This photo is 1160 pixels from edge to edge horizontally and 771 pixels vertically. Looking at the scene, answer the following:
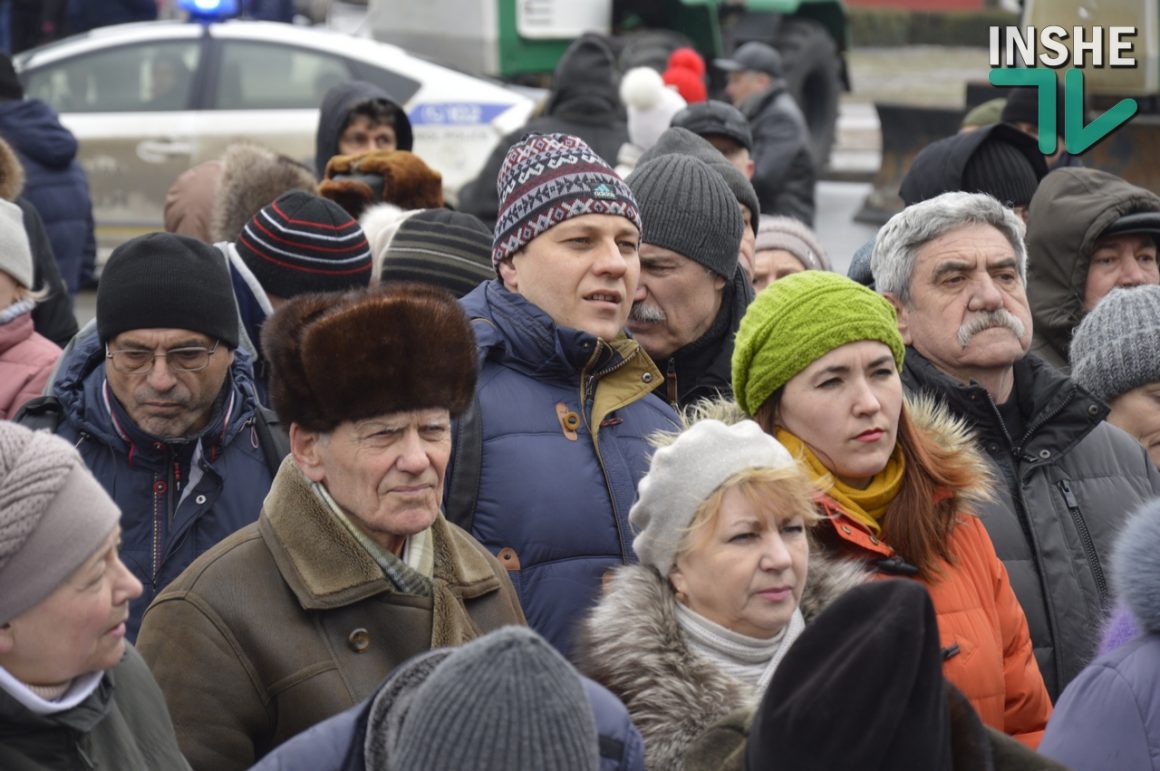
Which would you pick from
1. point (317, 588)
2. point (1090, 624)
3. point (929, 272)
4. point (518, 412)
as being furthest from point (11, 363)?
point (1090, 624)

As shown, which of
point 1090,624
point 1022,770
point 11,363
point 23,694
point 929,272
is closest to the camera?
point 1022,770

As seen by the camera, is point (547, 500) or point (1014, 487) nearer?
point (547, 500)

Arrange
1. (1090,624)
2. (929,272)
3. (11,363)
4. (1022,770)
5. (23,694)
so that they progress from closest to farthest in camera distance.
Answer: (1022,770) < (23,694) < (1090,624) < (929,272) < (11,363)

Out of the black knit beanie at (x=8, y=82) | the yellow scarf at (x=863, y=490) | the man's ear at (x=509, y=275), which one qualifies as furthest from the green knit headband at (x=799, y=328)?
the black knit beanie at (x=8, y=82)

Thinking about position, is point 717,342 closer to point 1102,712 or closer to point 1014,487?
point 1014,487

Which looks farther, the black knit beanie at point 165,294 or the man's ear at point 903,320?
the man's ear at point 903,320

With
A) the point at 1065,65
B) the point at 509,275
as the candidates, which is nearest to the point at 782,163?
the point at 1065,65

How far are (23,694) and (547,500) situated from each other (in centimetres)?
132

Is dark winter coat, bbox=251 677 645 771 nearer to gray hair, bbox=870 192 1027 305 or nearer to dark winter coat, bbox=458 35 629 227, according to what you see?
gray hair, bbox=870 192 1027 305

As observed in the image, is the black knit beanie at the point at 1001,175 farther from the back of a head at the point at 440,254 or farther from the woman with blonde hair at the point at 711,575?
the woman with blonde hair at the point at 711,575

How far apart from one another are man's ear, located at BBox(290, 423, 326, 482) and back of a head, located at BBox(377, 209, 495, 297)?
171cm

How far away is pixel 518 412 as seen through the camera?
3715mm

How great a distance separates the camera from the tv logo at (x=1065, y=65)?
765 cm

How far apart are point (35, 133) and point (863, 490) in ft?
18.2
